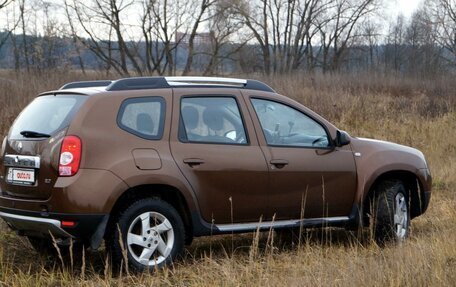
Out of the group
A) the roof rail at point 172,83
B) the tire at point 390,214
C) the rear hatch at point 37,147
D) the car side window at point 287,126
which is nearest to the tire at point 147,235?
the rear hatch at point 37,147

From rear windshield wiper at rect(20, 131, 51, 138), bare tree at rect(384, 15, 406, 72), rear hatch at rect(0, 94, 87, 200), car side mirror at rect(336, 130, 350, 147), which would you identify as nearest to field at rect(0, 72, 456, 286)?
rear hatch at rect(0, 94, 87, 200)

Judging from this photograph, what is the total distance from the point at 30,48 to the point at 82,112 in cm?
3362

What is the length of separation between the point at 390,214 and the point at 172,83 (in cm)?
253

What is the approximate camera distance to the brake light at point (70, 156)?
15.7 ft

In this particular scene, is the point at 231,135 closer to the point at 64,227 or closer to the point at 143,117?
the point at 143,117

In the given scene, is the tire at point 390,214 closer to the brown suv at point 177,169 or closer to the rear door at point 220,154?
the brown suv at point 177,169

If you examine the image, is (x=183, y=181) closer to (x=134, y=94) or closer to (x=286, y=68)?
(x=134, y=94)

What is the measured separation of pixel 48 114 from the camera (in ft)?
17.4

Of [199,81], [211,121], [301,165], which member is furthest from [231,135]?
[301,165]

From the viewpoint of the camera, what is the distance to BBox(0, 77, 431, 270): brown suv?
486cm

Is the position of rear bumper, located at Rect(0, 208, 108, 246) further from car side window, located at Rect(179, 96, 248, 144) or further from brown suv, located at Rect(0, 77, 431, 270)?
car side window, located at Rect(179, 96, 248, 144)

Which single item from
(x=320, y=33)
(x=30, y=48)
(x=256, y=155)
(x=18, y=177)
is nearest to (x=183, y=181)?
(x=256, y=155)

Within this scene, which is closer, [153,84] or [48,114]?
[48,114]

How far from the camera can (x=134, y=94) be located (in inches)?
209
